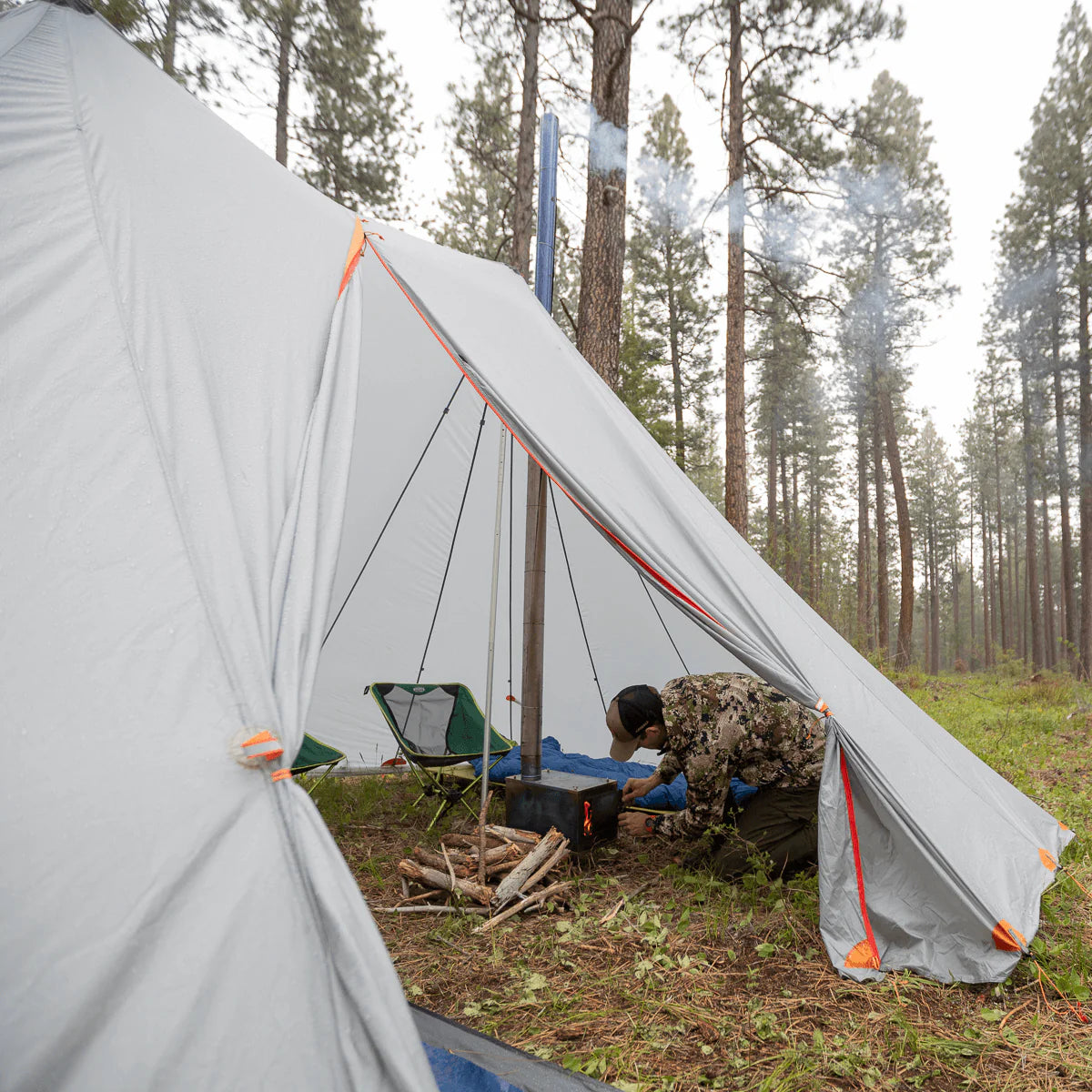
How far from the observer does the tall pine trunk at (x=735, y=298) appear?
759cm

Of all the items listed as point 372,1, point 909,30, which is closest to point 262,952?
point 909,30

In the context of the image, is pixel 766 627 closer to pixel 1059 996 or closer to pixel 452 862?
pixel 1059 996

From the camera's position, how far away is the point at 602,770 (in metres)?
4.34

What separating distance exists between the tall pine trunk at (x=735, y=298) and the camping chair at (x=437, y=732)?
4.10 meters

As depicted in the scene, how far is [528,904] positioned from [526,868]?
0.15 metres

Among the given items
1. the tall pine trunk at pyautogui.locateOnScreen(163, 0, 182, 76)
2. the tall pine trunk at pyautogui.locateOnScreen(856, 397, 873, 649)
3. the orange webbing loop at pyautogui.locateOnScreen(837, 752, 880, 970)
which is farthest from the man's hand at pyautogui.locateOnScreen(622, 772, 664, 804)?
the tall pine trunk at pyautogui.locateOnScreen(856, 397, 873, 649)

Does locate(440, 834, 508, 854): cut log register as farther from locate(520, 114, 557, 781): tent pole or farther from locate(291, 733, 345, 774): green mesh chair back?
locate(291, 733, 345, 774): green mesh chair back

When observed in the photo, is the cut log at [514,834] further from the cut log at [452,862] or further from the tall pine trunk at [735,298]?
the tall pine trunk at [735,298]

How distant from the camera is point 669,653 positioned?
15.1 feet

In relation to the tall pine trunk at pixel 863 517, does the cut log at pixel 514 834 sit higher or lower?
lower

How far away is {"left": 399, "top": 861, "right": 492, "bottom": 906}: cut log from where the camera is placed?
2.81m

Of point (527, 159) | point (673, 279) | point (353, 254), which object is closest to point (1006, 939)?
point (353, 254)

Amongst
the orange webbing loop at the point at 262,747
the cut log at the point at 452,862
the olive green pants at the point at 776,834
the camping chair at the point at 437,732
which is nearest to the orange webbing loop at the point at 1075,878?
the olive green pants at the point at 776,834

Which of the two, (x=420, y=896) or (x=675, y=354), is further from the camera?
(x=675, y=354)
